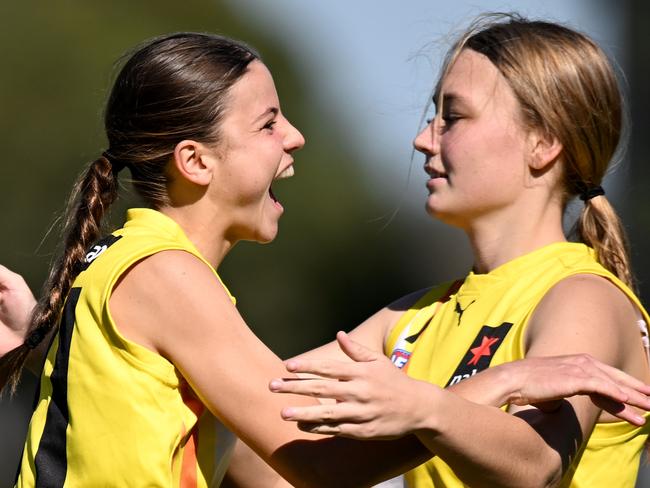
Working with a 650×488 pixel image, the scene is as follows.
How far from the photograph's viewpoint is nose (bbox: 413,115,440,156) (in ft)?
13.7

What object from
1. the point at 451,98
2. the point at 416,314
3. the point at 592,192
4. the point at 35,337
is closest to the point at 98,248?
the point at 35,337

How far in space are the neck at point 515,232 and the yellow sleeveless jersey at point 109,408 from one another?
1.05m

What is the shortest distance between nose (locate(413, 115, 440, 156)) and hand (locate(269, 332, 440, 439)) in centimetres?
128

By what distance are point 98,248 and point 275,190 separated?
1743cm

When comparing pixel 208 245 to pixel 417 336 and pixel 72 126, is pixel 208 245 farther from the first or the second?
pixel 72 126

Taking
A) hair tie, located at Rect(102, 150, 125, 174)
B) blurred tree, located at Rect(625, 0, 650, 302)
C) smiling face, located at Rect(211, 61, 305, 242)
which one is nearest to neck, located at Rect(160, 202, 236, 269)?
smiling face, located at Rect(211, 61, 305, 242)

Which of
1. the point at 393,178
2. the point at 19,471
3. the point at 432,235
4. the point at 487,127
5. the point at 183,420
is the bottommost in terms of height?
the point at 432,235

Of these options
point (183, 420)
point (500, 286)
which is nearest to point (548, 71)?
point (500, 286)

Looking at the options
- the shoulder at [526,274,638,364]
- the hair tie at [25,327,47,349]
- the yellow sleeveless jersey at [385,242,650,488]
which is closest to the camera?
the shoulder at [526,274,638,364]

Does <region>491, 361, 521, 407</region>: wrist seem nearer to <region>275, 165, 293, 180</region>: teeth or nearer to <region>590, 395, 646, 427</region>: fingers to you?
<region>590, 395, 646, 427</region>: fingers

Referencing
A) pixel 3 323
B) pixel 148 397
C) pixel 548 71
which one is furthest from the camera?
pixel 3 323

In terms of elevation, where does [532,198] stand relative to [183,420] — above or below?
above

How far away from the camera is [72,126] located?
65.5 feet

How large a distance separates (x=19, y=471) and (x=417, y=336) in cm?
135
